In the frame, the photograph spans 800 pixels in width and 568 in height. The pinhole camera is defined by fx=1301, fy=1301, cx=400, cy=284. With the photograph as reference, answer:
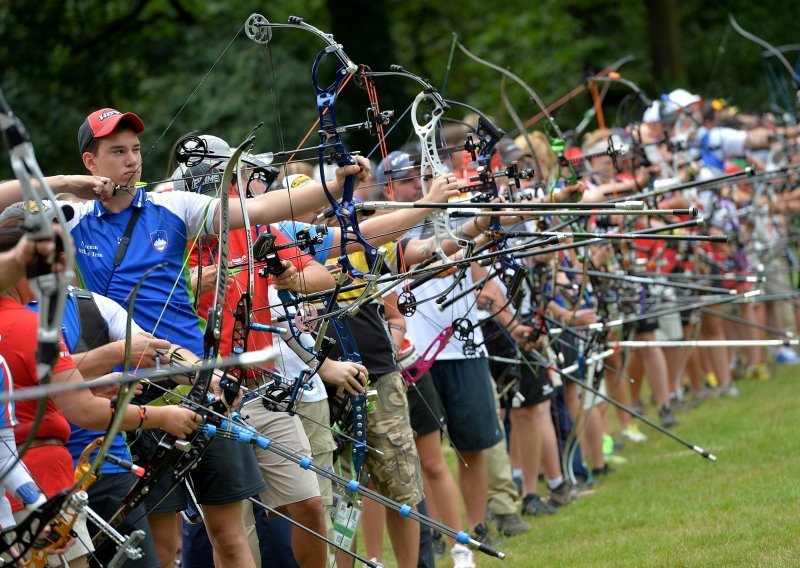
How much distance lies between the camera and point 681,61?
19938mm

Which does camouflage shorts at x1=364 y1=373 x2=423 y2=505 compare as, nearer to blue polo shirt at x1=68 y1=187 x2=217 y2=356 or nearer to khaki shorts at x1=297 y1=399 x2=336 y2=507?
khaki shorts at x1=297 y1=399 x2=336 y2=507

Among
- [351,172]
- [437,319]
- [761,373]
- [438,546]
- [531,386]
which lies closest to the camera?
[351,172]

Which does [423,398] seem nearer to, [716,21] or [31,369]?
[31,369]

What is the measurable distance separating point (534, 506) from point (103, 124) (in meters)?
4.11

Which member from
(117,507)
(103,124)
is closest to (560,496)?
(117,507)

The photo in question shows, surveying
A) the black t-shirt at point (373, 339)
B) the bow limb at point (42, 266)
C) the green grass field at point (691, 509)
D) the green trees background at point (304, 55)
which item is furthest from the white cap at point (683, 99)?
the bow limb at point (42, 266)

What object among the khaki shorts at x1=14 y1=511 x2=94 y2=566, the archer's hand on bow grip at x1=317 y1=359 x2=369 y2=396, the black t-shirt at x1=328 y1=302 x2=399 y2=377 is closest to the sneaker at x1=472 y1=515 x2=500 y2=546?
the black t-shirt at x1=328 y1=302 x2=399 y2=377

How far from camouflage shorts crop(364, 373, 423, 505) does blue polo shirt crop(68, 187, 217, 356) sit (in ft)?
4.04

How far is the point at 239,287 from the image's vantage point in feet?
17.4

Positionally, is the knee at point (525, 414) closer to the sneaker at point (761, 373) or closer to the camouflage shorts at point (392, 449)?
the camouflage shorts at point (392, 449)

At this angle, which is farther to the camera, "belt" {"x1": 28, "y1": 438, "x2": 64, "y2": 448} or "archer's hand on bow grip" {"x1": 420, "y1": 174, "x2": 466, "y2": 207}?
"archer's hand on bow grip" {"x1": 420, "y1": 174, "x2": 466, "y2": 207}

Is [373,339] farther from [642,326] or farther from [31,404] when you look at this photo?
[642,326]

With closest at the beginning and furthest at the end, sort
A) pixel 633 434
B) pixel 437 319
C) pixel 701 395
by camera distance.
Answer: pixel 437 319, pixel 633 434, pixel 701 395

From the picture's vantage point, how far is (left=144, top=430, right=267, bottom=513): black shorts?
4934mm
